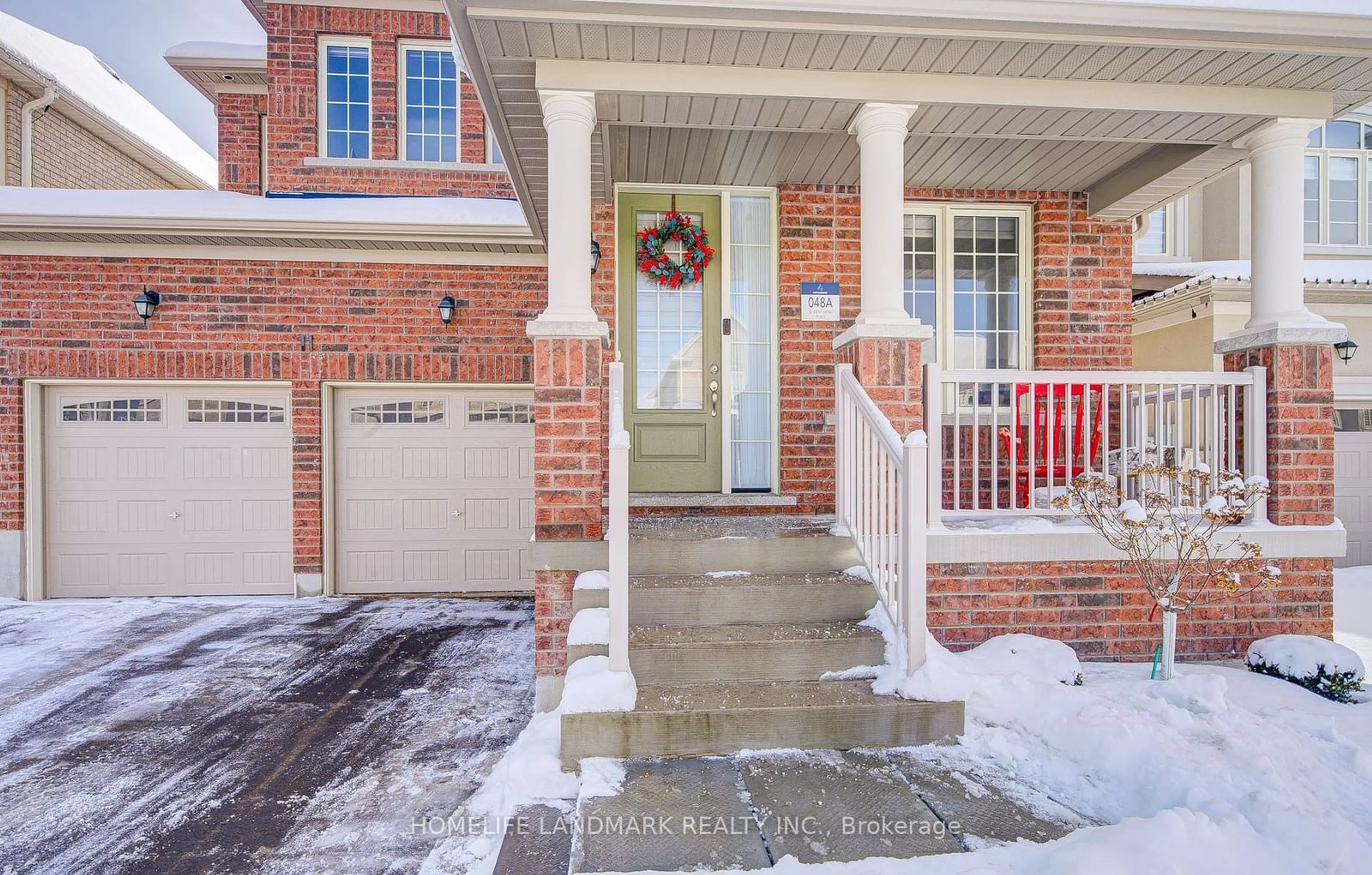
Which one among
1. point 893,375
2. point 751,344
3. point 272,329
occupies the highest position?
point 272,329

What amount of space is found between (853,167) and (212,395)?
5.87 m

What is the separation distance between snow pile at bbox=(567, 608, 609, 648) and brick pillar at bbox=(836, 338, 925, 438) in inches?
69.0

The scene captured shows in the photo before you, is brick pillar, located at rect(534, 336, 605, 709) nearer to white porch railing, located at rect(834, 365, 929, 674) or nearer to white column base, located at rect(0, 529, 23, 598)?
white porch railing, located at rect(834, 365, 929, 674)

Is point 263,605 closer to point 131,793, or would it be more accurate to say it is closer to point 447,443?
point 447,443

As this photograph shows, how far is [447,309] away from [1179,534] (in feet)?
18.2

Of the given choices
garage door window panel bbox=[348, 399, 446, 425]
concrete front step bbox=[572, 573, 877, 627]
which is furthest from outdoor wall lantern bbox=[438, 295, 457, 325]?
concrete front step bbox=[572, 573, 877, 627]

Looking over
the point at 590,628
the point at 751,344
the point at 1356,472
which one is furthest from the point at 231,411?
the point at 1356,472

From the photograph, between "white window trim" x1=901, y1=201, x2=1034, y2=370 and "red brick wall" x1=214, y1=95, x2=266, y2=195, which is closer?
"white window trim" x1=901, y1=201, x2=1034, y2=370

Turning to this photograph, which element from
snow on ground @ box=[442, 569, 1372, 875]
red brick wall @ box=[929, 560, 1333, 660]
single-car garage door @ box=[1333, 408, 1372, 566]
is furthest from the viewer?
single-car garage door @ box=[1333, 408, 1372, 566]

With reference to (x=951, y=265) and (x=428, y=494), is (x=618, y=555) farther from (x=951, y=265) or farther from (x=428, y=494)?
(x=428, y=494)

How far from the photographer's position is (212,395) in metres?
6.55

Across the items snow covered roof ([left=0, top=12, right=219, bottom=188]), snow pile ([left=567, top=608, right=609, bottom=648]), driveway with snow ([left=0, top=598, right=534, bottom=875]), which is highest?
snow covered roof ([left=0, top=12, right=219, bottom=188])

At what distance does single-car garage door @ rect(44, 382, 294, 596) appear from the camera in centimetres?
643

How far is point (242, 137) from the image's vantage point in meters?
8.36
